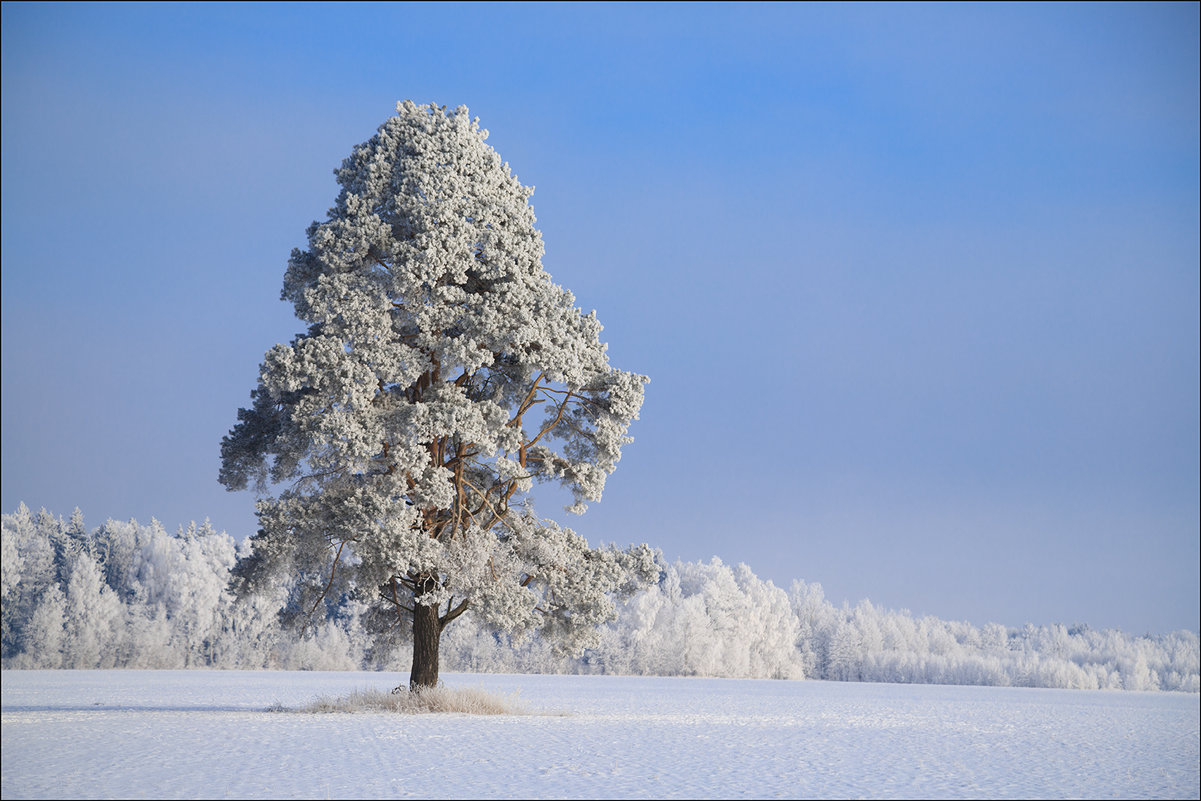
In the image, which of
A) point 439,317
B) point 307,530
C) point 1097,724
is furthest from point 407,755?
point 1097,724

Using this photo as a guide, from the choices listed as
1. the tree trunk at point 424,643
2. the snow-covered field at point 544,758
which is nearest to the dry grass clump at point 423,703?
the tree trunk at point 424,643

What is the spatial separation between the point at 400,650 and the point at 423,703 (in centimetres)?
5425

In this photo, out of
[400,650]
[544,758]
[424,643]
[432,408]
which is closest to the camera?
[544,758]

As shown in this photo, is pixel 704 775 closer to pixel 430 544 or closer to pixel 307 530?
pixel 430 544

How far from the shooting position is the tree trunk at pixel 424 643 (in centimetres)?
2231

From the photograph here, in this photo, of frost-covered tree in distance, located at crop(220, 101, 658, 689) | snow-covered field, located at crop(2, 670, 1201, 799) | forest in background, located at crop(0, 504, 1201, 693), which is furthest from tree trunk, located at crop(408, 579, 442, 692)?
forest in background, located at crop(0, 504, 1201, 693)

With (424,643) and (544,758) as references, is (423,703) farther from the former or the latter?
(544,758)

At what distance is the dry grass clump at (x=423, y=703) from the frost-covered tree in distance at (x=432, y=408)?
2.22 feet

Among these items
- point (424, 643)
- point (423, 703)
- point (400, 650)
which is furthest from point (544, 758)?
point (400, 650)

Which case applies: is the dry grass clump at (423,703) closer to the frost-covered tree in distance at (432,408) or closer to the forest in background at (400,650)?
the frost-covered tree in distance at (432,408)

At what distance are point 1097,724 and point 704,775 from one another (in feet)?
67.2

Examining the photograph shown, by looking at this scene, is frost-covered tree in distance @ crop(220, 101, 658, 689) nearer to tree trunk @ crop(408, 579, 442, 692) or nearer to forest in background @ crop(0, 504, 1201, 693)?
tree trunk @ crop(408, 579, 442, 692)

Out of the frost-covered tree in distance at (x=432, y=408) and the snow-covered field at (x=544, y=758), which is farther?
the frost-covered tree in distance at (x=432, y=408)

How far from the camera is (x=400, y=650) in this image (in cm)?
7325
